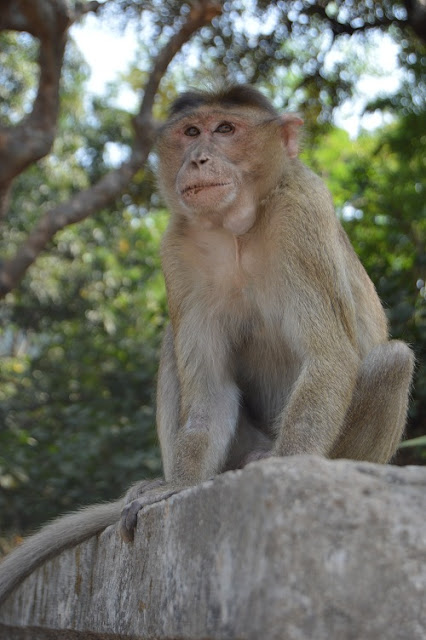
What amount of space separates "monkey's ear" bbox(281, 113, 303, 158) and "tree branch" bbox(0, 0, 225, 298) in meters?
4.62

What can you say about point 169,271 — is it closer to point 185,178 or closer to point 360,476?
point 185,178

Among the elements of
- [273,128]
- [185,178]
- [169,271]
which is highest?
[273,128]

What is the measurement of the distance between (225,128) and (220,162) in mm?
252

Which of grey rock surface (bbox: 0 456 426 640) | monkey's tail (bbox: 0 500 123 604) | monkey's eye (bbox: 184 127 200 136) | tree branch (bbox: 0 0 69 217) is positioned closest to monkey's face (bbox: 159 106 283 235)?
monkey's eye (bbox: 184 127 200 136)

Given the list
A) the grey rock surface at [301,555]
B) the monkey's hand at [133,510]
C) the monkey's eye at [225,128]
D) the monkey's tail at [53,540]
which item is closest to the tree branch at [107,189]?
the monkey's eye at [225,128]

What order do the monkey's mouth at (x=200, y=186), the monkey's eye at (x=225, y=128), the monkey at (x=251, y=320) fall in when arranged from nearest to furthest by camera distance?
the monkey at (x=251, y=320)
the monkey's mouth at (x=200, y=186)
the monkey's eye at (x=225, y=128)

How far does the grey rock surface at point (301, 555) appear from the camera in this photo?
1.56m

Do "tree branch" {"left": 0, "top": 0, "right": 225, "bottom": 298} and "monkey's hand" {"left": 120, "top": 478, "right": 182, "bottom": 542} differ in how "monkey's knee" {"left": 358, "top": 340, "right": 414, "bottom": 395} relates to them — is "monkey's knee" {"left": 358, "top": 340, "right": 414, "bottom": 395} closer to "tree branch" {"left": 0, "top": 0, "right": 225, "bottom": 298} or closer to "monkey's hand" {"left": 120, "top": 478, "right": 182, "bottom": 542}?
"monkey's hand" {"left": 120, "top": 478, "right": 182, "bottom": 542}

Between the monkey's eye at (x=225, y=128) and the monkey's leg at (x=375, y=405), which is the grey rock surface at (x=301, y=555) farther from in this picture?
the monkey's eye at (x=225, y=128)

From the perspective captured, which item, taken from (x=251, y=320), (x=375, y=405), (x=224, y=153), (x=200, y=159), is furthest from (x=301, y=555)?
(x=224, y=153)

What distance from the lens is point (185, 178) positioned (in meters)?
3.20

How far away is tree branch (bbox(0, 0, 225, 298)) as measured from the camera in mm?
8344

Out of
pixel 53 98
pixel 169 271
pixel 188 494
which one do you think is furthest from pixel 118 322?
pixel 188 494

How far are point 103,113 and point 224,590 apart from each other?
16034 millimetres
